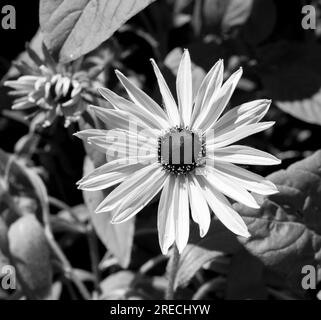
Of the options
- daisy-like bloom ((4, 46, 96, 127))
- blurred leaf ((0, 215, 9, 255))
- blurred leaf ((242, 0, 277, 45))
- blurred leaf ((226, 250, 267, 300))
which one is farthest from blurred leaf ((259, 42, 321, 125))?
blurred leaf ((0, 215, 9, 255))

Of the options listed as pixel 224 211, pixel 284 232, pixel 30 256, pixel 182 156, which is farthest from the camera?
pixel 30 256

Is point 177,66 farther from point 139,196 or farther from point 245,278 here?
point 245,278

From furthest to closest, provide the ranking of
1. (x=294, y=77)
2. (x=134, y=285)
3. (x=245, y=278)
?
(x=294, y=77) < (x=134, y=285) < (x=245, y=278)

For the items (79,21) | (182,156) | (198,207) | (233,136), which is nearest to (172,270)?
(198,207)

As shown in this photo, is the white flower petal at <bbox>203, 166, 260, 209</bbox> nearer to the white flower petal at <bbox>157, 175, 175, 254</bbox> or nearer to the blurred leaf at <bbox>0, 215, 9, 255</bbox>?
the white flower petal at <bbox>157, 175, 175, 254</bbox>

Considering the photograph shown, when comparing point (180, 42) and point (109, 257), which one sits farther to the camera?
point (180, 42)
